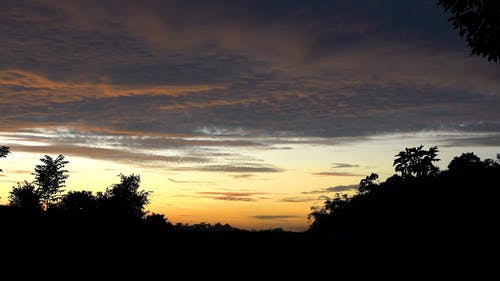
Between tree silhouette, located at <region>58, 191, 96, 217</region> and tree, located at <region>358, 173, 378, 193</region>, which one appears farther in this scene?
tree, located at <region>358, 173, 378, 193</region>

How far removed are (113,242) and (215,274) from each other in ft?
10.0

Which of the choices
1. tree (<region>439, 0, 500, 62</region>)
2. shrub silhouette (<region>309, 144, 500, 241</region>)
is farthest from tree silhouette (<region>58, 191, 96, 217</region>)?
tree (<region>439, 0, 500, 62</region>)

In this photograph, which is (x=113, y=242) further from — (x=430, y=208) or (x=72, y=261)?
(x=430, y=208)

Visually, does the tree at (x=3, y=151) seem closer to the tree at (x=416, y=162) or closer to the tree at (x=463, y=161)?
the tree at (x=416, y=162)

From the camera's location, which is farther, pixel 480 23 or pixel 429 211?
pixel 429 211

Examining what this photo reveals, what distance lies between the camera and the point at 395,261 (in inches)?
430

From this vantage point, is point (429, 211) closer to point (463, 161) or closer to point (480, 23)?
point (480, 23)

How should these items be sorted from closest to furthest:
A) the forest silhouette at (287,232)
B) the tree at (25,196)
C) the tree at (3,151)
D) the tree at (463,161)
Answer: the forest silhouette at (287,232), the tree at (3,151), the tree at (25,196), the tree at (463,161)

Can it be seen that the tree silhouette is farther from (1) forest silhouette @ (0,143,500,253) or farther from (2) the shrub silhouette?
(2) the shrub silhouette

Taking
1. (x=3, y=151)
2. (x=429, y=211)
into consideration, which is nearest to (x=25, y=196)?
(x=3, y=151)

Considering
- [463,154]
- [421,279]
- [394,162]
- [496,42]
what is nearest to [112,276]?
[421,279]

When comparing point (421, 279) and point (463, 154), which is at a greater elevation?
point (463, 154)

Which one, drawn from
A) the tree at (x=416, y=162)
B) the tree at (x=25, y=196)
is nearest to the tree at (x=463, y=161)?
the tree at (x=416, y=162)

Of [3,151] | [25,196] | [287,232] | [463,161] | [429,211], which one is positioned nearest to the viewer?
[287,232]
